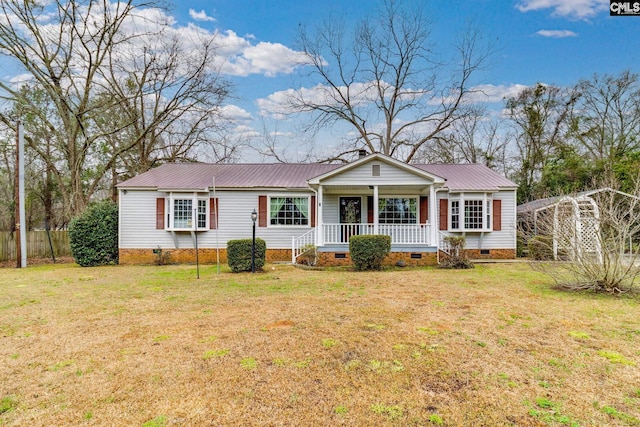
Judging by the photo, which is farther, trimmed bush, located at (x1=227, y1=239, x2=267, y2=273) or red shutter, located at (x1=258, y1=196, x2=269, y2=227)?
red shutter, located at (x1=258, y1=196, x2=269, y2=227)

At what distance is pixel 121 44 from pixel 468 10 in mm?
19882

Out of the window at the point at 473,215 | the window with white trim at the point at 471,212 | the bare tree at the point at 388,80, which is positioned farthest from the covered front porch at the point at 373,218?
the bare tree at the point at 388,80

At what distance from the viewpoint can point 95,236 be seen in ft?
46.5

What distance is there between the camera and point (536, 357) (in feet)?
13.5

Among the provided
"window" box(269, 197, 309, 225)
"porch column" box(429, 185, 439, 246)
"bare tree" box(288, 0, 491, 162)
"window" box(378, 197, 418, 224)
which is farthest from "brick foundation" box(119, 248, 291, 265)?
"bare tree" box(288, 0, 491, 162)

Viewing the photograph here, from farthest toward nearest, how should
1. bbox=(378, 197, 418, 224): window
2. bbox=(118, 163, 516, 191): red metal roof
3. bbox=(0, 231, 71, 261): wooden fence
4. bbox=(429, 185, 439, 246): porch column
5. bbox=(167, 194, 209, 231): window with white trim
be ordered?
bbox=(0, 231, 71, 261): wooden fence < bbox=(378, 197, 418, 224): window < bbox=(118, 163, 516, 191): red metal roof < bbox=(167, 194, 209, 231): window with white trim < bbox=(429, 185, 439, 246): porch column

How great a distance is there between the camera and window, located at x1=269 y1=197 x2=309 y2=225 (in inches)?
582

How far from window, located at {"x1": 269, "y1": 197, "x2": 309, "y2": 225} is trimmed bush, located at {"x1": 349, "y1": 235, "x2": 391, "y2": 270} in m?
3.64

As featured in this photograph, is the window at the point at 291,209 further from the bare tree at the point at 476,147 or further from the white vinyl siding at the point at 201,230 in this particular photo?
the bare tree at the point at 476,147

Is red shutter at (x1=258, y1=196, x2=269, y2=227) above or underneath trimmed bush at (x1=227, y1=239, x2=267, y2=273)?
above

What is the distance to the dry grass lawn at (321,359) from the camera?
9.90ft

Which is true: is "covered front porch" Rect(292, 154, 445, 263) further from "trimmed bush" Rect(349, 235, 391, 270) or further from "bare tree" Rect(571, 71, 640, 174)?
"bare tree" Rect(571, 71, 640, 174)

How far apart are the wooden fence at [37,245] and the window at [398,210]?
1537 cm

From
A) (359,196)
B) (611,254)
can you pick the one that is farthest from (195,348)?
(359,196)
